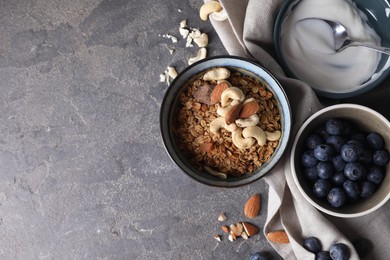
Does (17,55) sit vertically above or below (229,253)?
above

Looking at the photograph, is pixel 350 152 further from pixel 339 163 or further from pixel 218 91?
pixel 218 91

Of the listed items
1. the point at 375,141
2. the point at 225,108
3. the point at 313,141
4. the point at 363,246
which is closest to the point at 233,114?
the point at 225,108

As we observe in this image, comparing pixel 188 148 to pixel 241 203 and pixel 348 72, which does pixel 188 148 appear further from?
pixel 348 72

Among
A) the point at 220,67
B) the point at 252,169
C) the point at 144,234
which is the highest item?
the point at 220,67

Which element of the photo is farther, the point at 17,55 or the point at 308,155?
the point at 17,55

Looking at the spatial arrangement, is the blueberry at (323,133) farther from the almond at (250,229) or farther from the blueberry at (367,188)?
the almond at (250,229)

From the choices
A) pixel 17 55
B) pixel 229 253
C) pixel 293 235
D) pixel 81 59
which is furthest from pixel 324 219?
pixel 17 55
